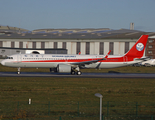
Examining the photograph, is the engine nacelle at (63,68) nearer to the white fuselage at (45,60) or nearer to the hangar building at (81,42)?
the white fuselage at (45,60)

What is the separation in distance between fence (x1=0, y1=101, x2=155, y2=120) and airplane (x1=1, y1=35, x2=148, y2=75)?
83.4ft

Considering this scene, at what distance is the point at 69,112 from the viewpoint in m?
18.9

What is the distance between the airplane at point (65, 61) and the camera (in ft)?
153

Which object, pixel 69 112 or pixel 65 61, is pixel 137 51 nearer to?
pixel 65 61

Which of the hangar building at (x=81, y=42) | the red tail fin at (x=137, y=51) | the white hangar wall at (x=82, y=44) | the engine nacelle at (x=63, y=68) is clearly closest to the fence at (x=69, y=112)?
the engine nacelle at (x=63, y=68)

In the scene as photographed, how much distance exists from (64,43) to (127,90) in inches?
2771

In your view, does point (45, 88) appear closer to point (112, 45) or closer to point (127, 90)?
point (127, 90)

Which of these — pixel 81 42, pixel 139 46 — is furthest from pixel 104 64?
pixel 81 42

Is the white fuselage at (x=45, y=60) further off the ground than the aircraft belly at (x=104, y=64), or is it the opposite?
the white fuselage at (x=45, y=60)

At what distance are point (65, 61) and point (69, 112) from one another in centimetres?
2975

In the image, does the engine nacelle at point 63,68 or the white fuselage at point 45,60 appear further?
the white fuselage at point 45,60

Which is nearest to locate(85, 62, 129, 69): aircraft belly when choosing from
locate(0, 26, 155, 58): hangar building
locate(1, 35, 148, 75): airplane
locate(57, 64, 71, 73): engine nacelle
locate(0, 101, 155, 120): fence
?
locate(1, 35, 148, 75): airplane

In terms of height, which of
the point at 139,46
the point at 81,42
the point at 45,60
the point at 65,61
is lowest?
the point at 65,61

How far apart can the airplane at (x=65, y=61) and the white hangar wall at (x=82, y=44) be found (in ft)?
137
